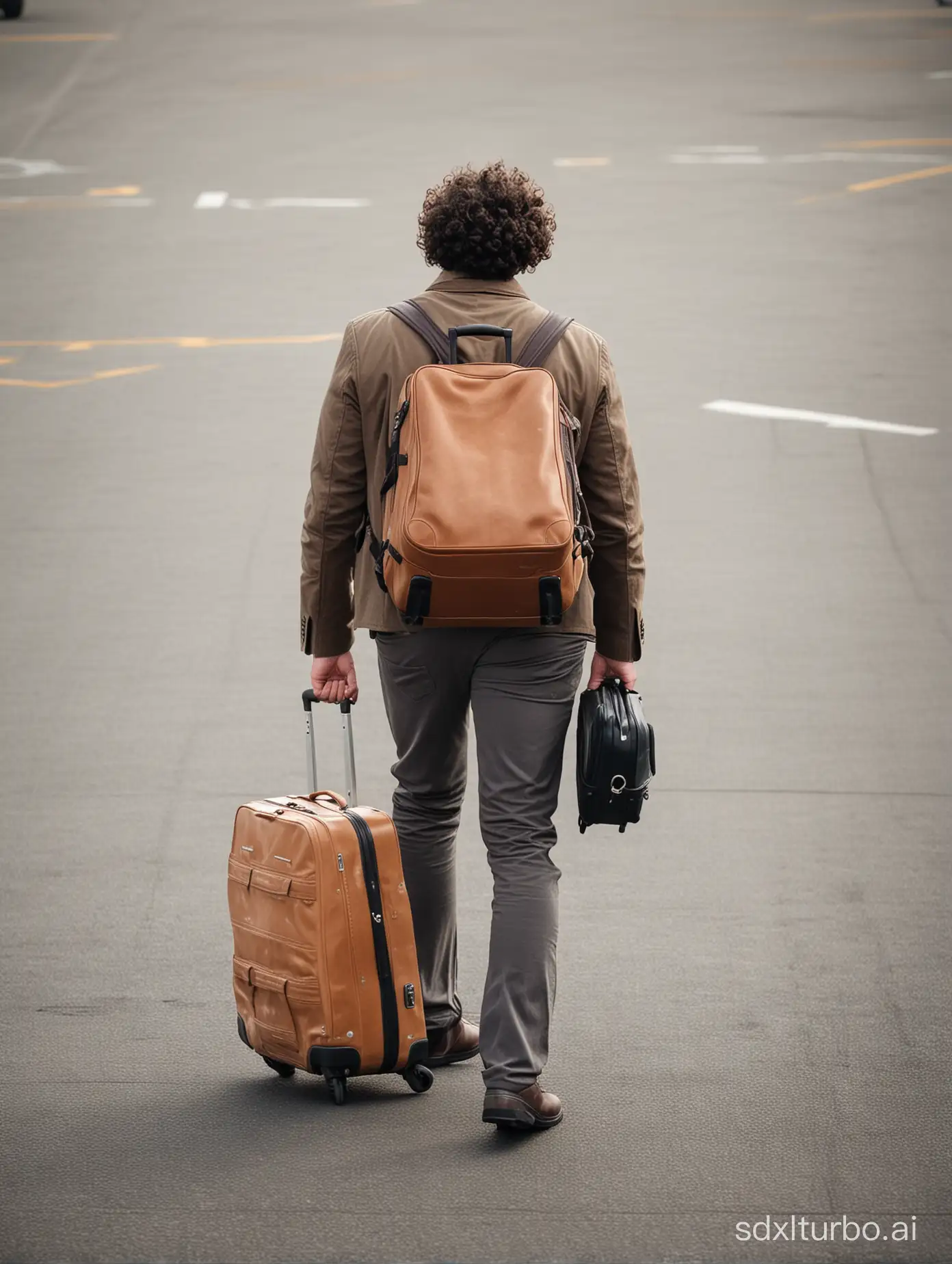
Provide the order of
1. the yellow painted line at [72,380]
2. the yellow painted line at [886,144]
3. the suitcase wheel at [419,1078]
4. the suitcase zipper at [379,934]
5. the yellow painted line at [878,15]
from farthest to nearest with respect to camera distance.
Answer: the yellow painted line at [878,15]
the yellow painted line at [886,144]
the yellow painted line at [72,380]
the suitcase wheel at [419,1078]
the suitcase zipper at [379,934]

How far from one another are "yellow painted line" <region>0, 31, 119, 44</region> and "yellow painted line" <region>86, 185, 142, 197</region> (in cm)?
740

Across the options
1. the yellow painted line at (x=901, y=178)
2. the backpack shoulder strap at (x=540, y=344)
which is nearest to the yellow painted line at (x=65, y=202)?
the yellow painted line at (x=901, y=178)

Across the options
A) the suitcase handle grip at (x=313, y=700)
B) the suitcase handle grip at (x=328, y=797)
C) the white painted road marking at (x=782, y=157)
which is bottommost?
the suitcase handle grip at (x=328, y=797)

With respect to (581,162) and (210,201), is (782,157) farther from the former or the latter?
(210,201)

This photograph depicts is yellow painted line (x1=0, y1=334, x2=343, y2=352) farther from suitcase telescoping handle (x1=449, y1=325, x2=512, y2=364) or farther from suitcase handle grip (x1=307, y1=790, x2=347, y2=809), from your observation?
suitcase telescoping handle (x1=449, y1=325, x2=512, y2=364)

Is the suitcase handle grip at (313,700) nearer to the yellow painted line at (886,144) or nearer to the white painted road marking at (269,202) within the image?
the white painted road marking at (269,202)

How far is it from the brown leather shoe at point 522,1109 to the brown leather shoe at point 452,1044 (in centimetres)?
36

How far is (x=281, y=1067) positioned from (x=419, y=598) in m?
1.12

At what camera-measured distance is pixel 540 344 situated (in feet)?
11.7

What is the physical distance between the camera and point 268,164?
17.5 m

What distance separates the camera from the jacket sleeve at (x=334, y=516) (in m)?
3.65

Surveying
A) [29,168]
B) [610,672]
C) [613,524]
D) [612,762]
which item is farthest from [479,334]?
[29,168]

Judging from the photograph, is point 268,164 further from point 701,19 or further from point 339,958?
point 339,958

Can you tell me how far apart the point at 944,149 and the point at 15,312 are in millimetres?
9471
